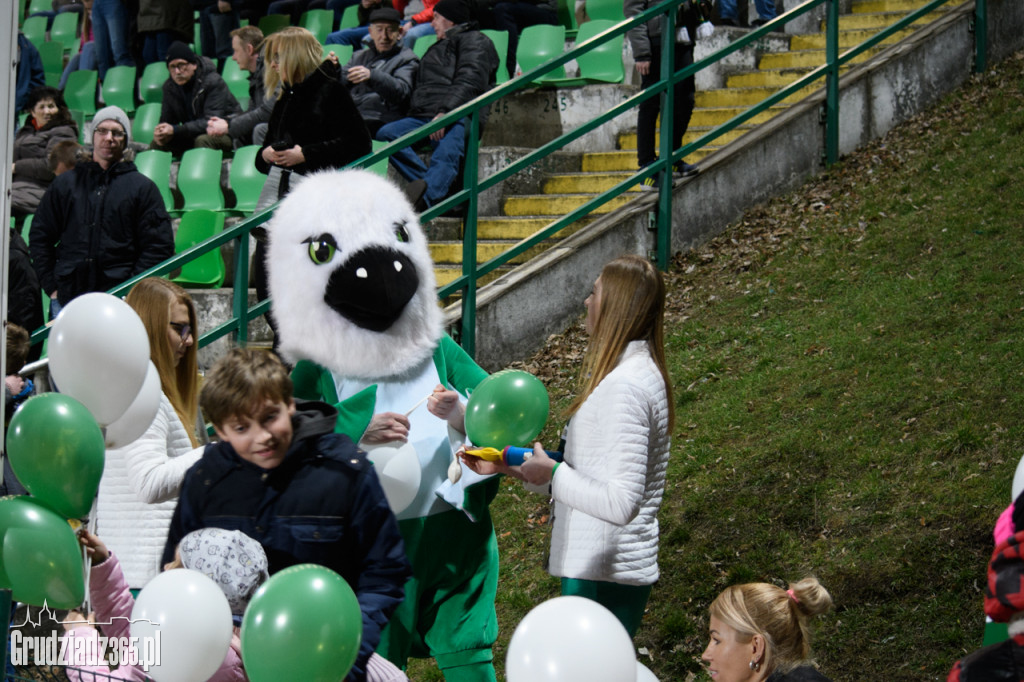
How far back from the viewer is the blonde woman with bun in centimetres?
333

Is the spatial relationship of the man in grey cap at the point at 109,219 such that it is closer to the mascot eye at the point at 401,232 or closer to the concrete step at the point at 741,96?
the mascot eye at the point at 401,232

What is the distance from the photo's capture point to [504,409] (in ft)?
11.7

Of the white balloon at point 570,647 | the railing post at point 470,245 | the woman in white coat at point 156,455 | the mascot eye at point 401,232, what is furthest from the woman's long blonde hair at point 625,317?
the railing post at point 470,245

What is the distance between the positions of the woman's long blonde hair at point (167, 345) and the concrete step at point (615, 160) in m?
5.04

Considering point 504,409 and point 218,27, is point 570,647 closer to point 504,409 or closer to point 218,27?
point 504,409

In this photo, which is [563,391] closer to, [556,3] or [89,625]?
[89,625]

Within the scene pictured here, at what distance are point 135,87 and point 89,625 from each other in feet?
35.3

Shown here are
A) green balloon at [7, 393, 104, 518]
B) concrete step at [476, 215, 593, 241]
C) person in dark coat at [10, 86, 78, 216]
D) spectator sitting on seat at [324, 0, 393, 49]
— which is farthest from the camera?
spectator sitting on seat at [324, 0, 393, 49]

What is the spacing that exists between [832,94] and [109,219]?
488 cm

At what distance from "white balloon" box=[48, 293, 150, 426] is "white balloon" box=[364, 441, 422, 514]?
0.73 metres

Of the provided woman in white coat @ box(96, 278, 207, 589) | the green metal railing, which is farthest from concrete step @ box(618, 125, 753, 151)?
woman in white coat @ box(96, 278, 207, 589)

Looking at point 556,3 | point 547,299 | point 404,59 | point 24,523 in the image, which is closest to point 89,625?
point 24,523

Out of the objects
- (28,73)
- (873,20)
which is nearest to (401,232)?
(873,20)

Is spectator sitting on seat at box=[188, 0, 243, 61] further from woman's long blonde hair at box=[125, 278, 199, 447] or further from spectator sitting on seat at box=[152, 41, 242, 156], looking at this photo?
woman's long blonde hair at box=[125, 278, 199, 447]
